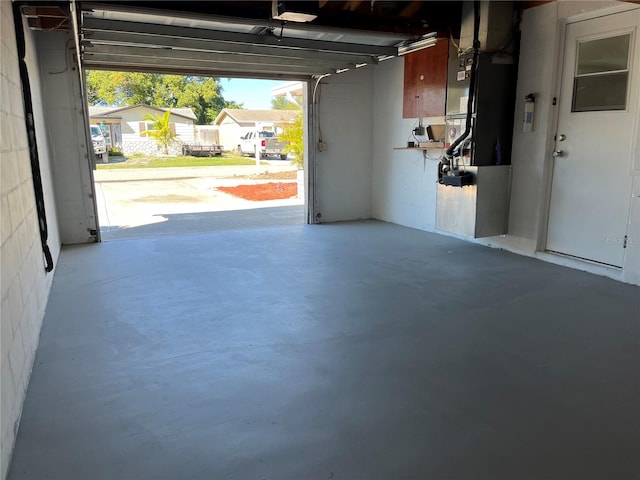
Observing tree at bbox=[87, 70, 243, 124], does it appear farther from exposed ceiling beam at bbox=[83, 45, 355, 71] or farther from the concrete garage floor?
the concrete garage floor

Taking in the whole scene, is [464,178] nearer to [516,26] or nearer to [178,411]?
[516,26]

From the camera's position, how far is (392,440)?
80.7 inches

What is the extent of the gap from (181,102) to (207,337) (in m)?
31.3

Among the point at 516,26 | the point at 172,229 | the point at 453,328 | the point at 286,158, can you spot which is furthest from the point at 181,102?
the point at 453,328

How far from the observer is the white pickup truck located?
24209mm

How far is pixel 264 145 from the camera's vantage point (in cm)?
2388

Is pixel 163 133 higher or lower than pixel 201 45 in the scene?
lower

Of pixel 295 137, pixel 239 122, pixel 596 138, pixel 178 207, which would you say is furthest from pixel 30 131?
pixel 239 122

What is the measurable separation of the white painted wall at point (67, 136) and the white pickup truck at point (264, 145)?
17.4 m

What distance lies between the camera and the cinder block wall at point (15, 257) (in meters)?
2.08

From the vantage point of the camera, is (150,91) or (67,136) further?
(150,91)

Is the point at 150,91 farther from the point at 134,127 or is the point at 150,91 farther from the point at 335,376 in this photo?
the point at 335,376

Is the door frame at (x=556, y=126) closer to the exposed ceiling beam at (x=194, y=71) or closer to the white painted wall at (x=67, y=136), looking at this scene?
the exposed ceiling beam at (x=194, y=71)

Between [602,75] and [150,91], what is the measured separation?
3182cm
